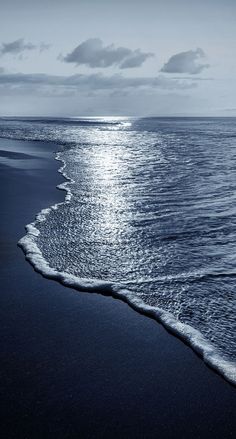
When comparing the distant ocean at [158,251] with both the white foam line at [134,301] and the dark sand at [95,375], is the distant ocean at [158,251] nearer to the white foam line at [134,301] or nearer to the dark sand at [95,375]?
the white foam line at [134,301]

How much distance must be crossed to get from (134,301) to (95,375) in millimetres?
1280

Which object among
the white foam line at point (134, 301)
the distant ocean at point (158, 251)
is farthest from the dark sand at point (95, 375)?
the distant ocean at point (158, 251)

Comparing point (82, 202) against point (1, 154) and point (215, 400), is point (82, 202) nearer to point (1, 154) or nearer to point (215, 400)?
point (215, 400)

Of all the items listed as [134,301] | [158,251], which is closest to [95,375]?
[134,301]

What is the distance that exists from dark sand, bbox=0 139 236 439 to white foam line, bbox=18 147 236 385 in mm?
79

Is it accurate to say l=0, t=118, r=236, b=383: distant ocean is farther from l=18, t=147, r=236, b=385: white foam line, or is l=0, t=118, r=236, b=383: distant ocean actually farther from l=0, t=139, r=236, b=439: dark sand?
l=0, t=139, r=236, b=439: dark sand

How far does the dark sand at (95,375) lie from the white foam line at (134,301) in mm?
79

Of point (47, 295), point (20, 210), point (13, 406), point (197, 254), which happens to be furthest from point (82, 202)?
point (13, 406)

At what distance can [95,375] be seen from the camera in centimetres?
303

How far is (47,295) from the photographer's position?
4.34 meters

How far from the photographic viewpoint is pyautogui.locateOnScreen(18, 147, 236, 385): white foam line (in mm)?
3214

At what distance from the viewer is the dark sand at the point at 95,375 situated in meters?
2.56

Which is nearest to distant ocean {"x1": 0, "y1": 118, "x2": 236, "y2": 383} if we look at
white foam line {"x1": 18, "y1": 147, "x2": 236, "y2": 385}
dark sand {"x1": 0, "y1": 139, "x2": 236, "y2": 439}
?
white foam line {"x1": 18, "y1": 147, "x2": 236, "y2": 385}

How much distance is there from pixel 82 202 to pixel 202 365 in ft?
20.4
